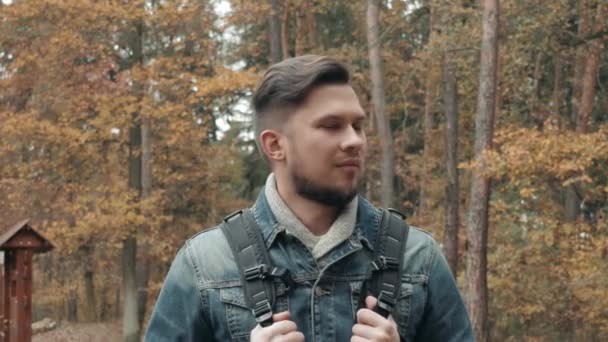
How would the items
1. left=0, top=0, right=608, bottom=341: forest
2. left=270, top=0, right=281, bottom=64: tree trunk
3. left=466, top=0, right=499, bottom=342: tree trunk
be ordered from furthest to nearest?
left=270, top=0, right=281, bottom=64: tree trunk → left=0, top=0, right=608, bottom=341: forest → left=466, top=0, right=499, bottom=342: tree trunk

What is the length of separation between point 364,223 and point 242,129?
2516cm

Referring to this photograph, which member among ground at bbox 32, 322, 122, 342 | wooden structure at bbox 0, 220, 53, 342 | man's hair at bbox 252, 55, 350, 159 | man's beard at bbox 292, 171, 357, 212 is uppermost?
man's hair at bbox 252, 55, 350, 159

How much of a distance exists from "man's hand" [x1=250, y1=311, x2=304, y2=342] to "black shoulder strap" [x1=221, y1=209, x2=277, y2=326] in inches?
1.4

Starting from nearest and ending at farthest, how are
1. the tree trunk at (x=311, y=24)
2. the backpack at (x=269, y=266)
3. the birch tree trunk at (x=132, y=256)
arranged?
the backpack at (x=269, y=266), the birch tree trunk at (x=132, y=256), the tree trunk at (x=311, y=24)

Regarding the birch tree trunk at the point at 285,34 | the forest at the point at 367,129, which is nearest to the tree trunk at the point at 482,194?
the forest at the point at 367,129

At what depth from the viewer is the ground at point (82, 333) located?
68.7 feet

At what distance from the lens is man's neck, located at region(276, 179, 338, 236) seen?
97.5 inches

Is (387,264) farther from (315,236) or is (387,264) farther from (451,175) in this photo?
(451,175)

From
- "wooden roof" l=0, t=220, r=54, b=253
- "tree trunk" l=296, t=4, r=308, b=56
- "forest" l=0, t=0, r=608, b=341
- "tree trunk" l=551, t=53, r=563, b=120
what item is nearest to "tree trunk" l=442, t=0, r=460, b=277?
"forest" l=0, t=0, r=608, b=341

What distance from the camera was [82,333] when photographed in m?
21.6

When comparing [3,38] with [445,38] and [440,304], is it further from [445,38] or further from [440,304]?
[440,304]

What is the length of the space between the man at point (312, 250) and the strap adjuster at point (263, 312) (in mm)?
42

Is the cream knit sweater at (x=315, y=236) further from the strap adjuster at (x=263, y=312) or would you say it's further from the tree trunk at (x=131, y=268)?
the tree trunk at (x=131, y=268)

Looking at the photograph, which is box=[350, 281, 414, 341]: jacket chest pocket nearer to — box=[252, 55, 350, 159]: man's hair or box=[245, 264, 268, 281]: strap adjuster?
box=[245, 264, 268, 281]: strap adjuster
